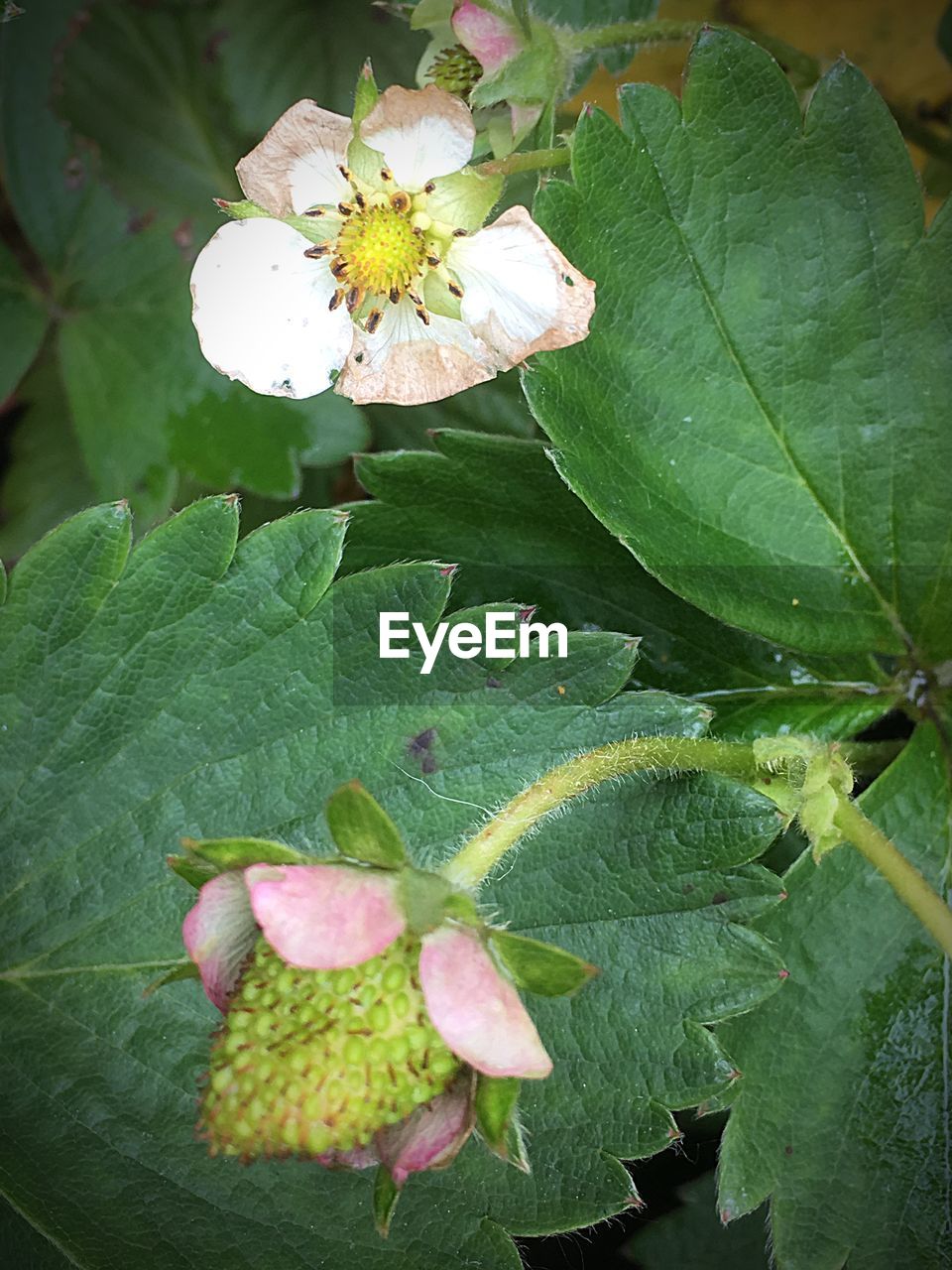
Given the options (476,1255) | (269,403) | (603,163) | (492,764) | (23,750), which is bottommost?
(476,1255)

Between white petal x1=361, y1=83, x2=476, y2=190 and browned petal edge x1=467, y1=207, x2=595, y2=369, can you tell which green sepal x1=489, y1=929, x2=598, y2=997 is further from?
white petal x1=361, y1=83, x2=476, y2=190

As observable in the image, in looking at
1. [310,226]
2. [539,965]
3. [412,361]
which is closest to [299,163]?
[310,226]

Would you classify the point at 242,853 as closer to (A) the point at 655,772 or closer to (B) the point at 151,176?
(A) the point at 655,772

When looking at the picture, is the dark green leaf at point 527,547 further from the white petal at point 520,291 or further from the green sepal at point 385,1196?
the green sepal at point 385,1196

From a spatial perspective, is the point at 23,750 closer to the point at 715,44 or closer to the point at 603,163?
the point at 603,163

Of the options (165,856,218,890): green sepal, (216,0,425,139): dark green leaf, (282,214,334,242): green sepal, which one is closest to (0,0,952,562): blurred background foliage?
(216,0,425,139): dark green leaf

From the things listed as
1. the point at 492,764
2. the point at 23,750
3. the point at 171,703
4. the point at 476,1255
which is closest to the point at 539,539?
the point at 492,764
